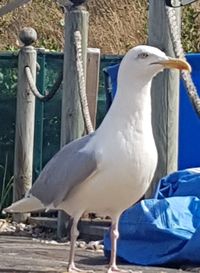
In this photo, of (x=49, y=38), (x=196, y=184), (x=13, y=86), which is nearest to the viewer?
(x=196, y=184)

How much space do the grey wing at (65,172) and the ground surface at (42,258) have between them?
492 mm

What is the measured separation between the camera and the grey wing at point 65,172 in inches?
227

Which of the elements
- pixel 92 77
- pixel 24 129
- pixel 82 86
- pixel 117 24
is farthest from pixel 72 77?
pixel 117 24

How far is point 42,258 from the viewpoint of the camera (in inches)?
280

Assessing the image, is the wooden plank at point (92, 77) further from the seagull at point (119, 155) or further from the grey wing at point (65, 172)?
the seagull at point (119, 155)

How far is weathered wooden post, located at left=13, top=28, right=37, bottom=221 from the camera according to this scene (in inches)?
372

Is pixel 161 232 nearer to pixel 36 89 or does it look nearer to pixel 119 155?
pixel 119 155

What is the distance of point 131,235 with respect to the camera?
6805 mm

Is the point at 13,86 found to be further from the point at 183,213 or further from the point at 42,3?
the point at 42,3

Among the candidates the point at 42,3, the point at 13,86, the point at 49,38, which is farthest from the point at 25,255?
the point at 42,3

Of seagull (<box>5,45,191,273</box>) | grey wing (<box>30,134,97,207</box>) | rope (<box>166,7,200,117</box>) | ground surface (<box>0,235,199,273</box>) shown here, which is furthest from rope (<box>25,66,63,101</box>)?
seagull (<box>5,45,191,273</box>)

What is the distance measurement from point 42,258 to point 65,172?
131 cm

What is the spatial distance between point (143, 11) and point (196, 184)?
28.4 feet

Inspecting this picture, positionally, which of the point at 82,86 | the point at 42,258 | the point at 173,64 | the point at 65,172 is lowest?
the point at 42,258
